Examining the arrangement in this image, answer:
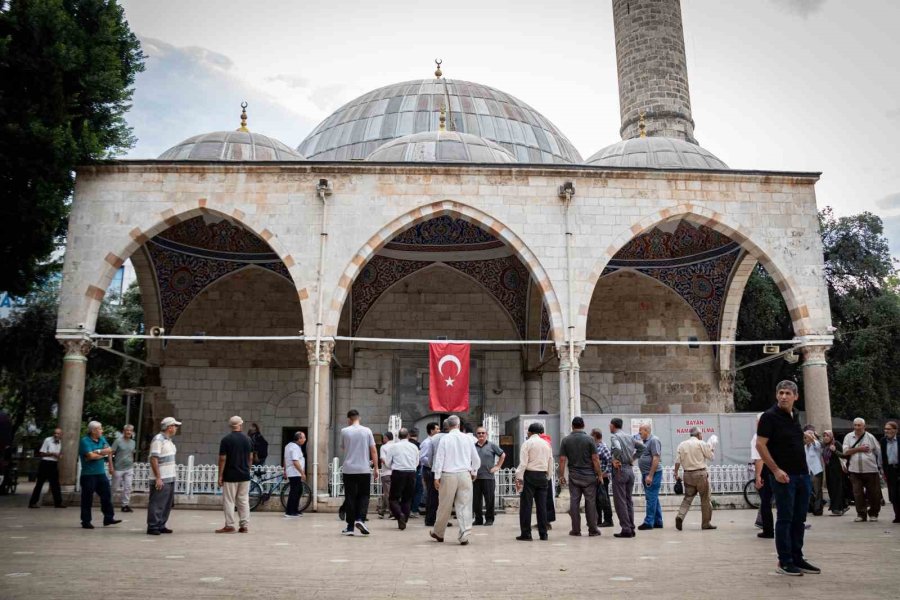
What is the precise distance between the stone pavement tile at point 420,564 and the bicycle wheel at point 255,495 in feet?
8.83

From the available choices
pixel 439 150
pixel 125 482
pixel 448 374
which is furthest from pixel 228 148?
pixel 125 482

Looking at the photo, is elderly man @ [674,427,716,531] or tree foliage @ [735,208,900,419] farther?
tree foliage @ [735,208,900,419]

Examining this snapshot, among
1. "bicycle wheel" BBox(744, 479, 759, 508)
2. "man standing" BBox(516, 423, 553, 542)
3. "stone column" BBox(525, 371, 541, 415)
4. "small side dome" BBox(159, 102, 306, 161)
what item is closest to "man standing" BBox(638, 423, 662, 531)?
"man standing" BBox(516, 423, 553, 542)

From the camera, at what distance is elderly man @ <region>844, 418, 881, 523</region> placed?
318 inches

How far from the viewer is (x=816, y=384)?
440 inches

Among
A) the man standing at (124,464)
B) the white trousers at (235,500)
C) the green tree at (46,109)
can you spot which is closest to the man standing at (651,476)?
the white trousers at (235,500)

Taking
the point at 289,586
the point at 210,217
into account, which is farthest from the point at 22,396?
the point at 289,586

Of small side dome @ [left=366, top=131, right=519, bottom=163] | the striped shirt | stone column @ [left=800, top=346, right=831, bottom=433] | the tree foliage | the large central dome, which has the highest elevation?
the large central dome

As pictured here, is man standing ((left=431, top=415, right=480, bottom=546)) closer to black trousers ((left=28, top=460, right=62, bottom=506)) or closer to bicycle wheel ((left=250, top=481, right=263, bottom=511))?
bicycle wheel ((left=250, top=481, right=263, bottom=511))

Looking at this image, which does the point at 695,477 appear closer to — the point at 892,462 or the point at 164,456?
the point at 892,462

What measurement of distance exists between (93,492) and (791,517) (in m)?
6.11

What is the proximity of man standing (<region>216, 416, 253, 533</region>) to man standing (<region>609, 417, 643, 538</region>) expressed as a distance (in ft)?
11.1

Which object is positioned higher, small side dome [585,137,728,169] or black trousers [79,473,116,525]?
small side dome [585,137,728,169]

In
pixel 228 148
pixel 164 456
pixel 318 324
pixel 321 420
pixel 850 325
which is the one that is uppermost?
pixel 228 148
